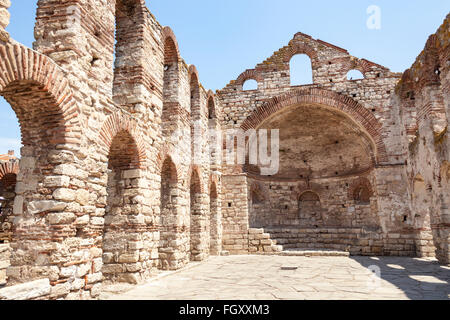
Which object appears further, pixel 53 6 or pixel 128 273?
pixel 128 273

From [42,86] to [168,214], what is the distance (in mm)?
4785

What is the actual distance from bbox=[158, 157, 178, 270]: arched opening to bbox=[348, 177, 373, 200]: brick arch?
10266 millimetres

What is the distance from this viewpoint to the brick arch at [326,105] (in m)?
12.1

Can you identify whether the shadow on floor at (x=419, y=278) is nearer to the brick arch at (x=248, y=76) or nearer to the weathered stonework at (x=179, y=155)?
the weathered stonework at (x=179, y=155)

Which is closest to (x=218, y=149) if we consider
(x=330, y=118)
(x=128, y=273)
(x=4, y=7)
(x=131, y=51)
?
(x=330, y=118)

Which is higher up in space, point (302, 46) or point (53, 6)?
point (302, 46)

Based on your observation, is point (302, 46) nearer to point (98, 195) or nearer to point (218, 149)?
point (218, 149)

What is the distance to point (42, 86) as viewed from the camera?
155 inches

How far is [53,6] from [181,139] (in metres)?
4.58

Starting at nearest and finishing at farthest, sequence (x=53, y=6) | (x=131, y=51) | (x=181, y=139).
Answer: (x=53, y=6) → (x=131, y=51) → (x=181, y=139)

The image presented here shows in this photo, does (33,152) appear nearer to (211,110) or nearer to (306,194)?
(211,110)

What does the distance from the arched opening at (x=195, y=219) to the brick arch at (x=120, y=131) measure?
151 inches

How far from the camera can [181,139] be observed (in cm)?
869

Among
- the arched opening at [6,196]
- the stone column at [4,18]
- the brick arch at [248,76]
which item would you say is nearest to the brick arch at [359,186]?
the brick arch at [248,76]
